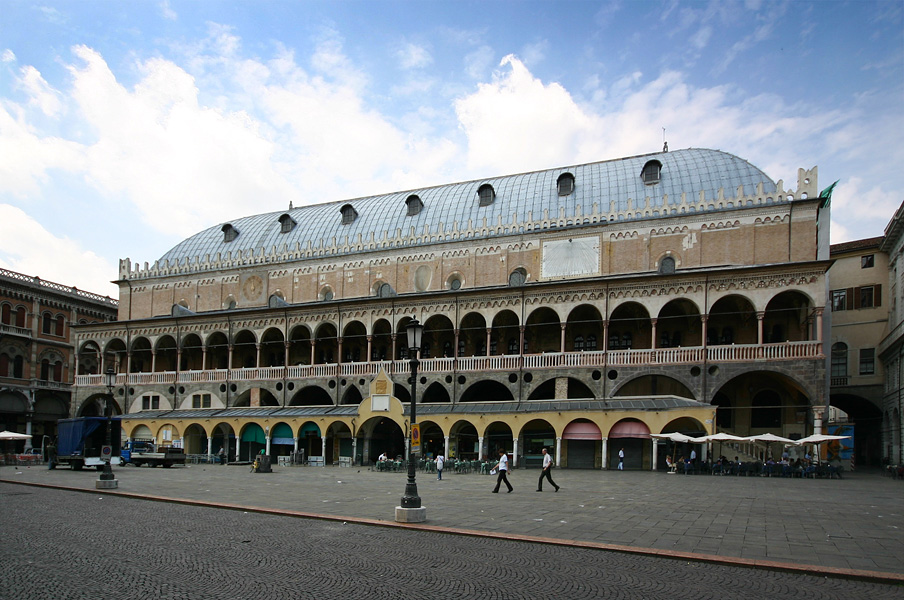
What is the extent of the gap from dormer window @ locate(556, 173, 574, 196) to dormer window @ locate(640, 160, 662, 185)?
478cm

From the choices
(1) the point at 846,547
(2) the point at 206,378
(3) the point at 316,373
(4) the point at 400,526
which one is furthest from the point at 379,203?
(1) the point at 846,547

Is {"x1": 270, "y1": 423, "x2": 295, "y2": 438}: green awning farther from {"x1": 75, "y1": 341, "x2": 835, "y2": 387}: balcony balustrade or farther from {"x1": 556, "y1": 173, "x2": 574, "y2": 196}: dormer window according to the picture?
{"x1": 556, "y1": 173, "x2": 574, "y2": 196}: dormer window

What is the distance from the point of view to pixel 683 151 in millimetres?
47906

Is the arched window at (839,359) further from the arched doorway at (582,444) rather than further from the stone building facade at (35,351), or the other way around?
the stone building facade at (35,351)

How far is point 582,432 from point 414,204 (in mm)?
23303

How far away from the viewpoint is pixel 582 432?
3841 cm

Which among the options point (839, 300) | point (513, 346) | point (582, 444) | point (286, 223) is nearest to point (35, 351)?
point (286, 223)

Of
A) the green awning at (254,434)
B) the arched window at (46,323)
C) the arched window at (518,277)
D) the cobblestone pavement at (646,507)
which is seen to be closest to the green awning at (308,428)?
the green awning at (254,434)

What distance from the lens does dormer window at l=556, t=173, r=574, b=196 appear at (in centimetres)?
4853

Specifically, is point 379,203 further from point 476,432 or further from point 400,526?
point 400,526

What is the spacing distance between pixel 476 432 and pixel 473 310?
766cm

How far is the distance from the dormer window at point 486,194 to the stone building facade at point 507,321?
0.48 feet

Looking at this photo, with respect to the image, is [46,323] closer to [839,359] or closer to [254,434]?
[254,434]

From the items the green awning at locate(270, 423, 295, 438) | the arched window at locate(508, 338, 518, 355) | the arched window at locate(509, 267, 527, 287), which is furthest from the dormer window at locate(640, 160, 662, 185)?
the green awning at locate(270, 423, 295, 438)
